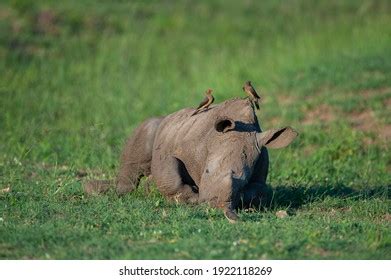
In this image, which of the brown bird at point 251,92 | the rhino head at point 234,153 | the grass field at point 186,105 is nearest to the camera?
the grass field at point 186,105

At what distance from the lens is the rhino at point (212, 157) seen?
7.49 m

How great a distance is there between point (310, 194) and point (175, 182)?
152 cm

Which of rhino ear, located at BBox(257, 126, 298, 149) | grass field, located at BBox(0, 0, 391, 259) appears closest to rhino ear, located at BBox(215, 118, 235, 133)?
rhino ear, located at BBox(257, 126, 298, 149)

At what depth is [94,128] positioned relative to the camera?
11.0 m

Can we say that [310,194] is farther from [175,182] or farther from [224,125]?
[175,182]

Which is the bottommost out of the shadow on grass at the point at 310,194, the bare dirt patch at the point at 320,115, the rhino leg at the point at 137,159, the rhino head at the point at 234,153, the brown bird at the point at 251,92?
the bare dirt patch at the point at 320,115

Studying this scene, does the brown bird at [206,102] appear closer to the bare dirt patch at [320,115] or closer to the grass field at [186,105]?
the grass field at [186,105]

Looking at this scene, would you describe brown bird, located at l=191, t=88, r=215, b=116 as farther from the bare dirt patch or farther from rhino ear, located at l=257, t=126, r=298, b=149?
the bare dirt patch

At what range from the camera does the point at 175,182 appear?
7953mm

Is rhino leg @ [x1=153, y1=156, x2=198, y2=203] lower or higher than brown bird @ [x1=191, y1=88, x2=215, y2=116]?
lower

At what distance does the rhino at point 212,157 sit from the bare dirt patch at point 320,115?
4.11m

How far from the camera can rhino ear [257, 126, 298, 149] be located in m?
7.72

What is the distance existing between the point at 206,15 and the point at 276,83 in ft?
18.0

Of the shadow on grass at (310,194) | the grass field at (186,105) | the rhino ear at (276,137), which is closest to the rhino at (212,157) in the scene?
the rhino ear at (276,137)
